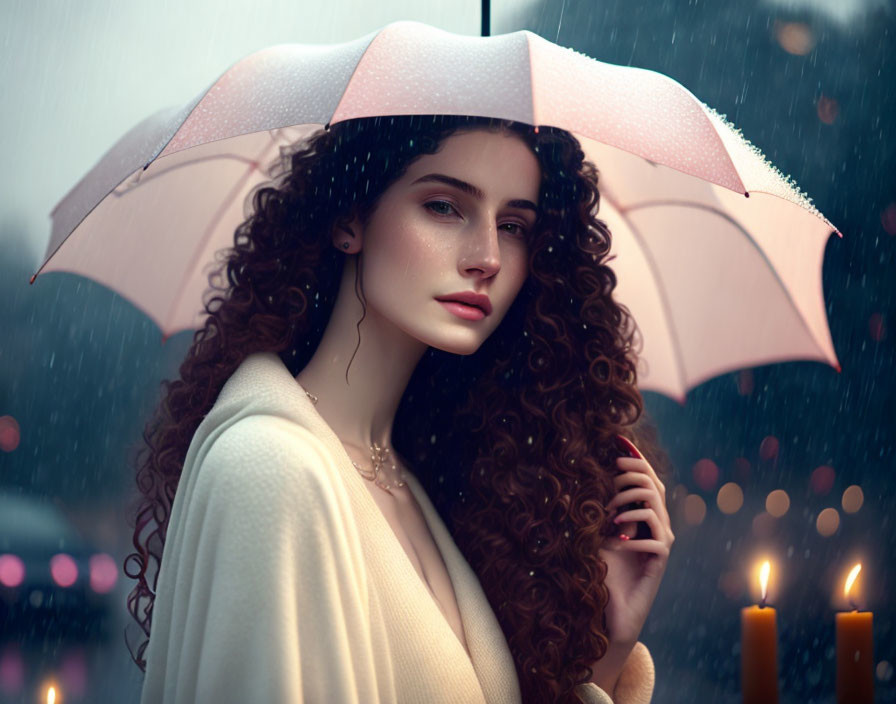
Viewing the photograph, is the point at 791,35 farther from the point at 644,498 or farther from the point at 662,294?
the point at 644,498

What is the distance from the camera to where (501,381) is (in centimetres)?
198

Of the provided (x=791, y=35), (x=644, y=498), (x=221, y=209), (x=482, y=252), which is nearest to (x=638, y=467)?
(x=644, y=498)

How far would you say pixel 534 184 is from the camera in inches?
69.5

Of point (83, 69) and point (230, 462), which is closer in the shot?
point (230, 462)

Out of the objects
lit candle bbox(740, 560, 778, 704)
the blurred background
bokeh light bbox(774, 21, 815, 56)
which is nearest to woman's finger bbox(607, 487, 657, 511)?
lit candle bbox(740, 560, 778, 704)

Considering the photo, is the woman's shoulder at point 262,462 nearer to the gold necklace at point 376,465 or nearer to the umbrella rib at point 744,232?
the gold necklace at point 376,465

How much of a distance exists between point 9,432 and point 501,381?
1.58m

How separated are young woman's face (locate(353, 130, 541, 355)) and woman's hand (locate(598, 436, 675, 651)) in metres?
0.41

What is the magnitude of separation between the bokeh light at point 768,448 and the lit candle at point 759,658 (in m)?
2.15

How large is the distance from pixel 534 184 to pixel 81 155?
157 centimetres

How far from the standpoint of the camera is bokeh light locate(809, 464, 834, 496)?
3.48m

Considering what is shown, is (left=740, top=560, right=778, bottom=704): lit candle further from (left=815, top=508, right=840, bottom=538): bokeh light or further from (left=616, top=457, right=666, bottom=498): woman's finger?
(left=815, top=508, right=840, bottom=538): bokeh light

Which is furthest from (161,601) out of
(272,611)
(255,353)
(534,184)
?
(534,184)

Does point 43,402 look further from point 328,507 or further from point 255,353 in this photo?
point 328,507
